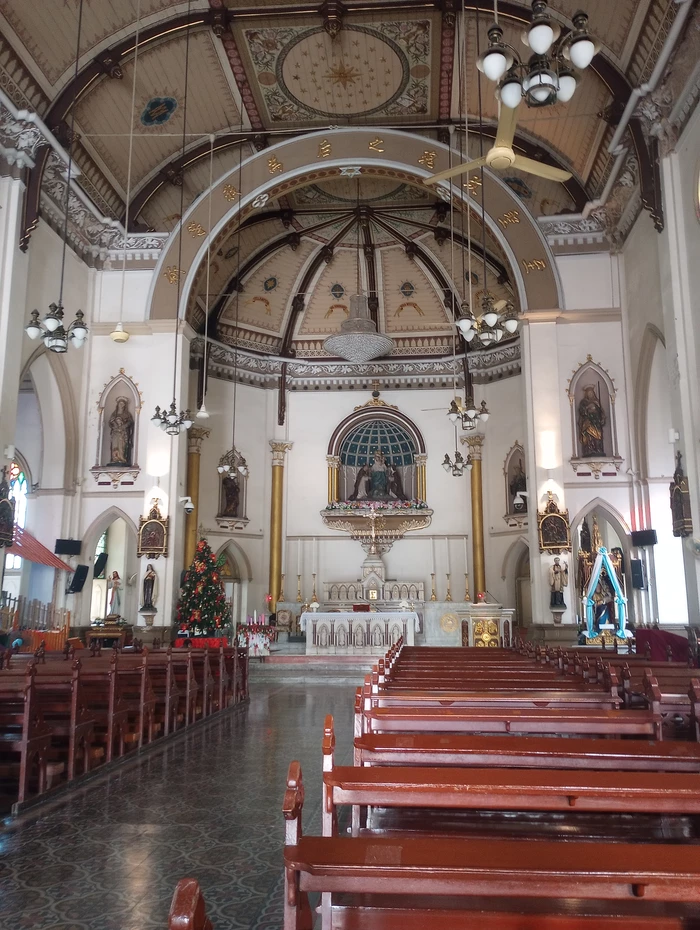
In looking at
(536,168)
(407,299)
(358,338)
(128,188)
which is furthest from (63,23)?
(407,299)

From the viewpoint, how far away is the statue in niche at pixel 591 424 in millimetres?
15328

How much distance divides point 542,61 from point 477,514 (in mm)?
15832

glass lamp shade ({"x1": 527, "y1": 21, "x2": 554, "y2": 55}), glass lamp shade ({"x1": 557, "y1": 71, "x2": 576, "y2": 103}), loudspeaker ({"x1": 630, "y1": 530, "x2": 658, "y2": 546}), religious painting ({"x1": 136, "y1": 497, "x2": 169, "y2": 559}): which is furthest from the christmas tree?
glass lamp shade ({"x1": 527, "y1": 21, "x2": 554, "y2": 55})

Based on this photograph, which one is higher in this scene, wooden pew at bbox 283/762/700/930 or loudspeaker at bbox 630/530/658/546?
loudspeaker at bbox 630/530/658/546

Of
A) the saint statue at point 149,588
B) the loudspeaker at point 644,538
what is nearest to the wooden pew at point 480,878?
the loudspeaker at point 644,538

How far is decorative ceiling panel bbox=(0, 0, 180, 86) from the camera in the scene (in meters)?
12.0

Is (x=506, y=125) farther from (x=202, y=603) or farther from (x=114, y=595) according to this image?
(x=114, y=595)

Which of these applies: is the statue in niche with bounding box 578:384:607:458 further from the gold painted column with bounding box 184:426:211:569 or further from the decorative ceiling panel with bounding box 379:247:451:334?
the gold painted column with bounding box 184:426:211:569

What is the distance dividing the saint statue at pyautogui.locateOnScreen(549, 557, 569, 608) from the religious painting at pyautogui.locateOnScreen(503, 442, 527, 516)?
16.4 feet

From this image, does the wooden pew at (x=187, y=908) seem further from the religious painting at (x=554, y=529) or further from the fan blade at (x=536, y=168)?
the religious painting at (x=554, y=529)

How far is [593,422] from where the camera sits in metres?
15.4

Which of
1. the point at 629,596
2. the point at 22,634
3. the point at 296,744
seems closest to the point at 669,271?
the point at 629,596

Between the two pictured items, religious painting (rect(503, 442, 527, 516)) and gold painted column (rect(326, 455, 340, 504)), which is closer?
religious painting (rect(503, 442, 527, 516))

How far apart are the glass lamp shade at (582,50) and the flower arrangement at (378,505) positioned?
16.3m
